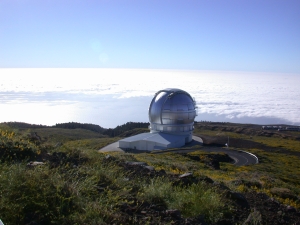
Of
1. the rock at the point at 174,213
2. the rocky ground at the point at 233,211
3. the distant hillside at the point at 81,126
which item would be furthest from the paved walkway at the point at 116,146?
the distant hillside at the point at 81,126

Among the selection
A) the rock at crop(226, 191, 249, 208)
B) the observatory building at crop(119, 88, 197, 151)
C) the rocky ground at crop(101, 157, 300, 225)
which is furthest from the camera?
the observatory building at crop(119, 88, 197, 151)

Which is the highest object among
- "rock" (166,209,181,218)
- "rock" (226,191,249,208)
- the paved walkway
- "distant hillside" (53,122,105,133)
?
"rock" (166,209,181,218)

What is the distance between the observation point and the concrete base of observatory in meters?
31.8

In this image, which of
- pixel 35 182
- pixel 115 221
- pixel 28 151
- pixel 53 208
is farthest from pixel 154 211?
pixel 28 151

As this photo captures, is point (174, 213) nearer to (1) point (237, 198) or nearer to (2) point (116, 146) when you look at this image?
(1) point (237, 198)

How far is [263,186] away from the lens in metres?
10.6

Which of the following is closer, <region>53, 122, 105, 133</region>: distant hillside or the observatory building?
the observatory building

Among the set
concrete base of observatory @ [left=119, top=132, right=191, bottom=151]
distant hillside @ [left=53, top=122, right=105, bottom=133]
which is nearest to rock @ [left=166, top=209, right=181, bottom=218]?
concrete base of observatory @ [left=119, top=132, right=191, bottom=151]

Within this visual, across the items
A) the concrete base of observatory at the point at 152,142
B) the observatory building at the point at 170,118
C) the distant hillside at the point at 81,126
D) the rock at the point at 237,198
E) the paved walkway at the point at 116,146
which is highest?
the rock at the point at 237,198

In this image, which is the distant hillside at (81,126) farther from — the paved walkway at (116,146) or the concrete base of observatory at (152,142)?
the concrete base of observatory at (152,142)

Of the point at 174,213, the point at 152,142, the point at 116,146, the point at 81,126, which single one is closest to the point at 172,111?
the point at 152,142

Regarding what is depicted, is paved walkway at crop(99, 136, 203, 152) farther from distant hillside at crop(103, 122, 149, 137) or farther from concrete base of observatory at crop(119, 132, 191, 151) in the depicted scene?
distant hillside at crop(103, 122, 149, 137)

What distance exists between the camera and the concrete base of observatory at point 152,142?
31797mm

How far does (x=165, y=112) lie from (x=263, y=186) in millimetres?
24548
